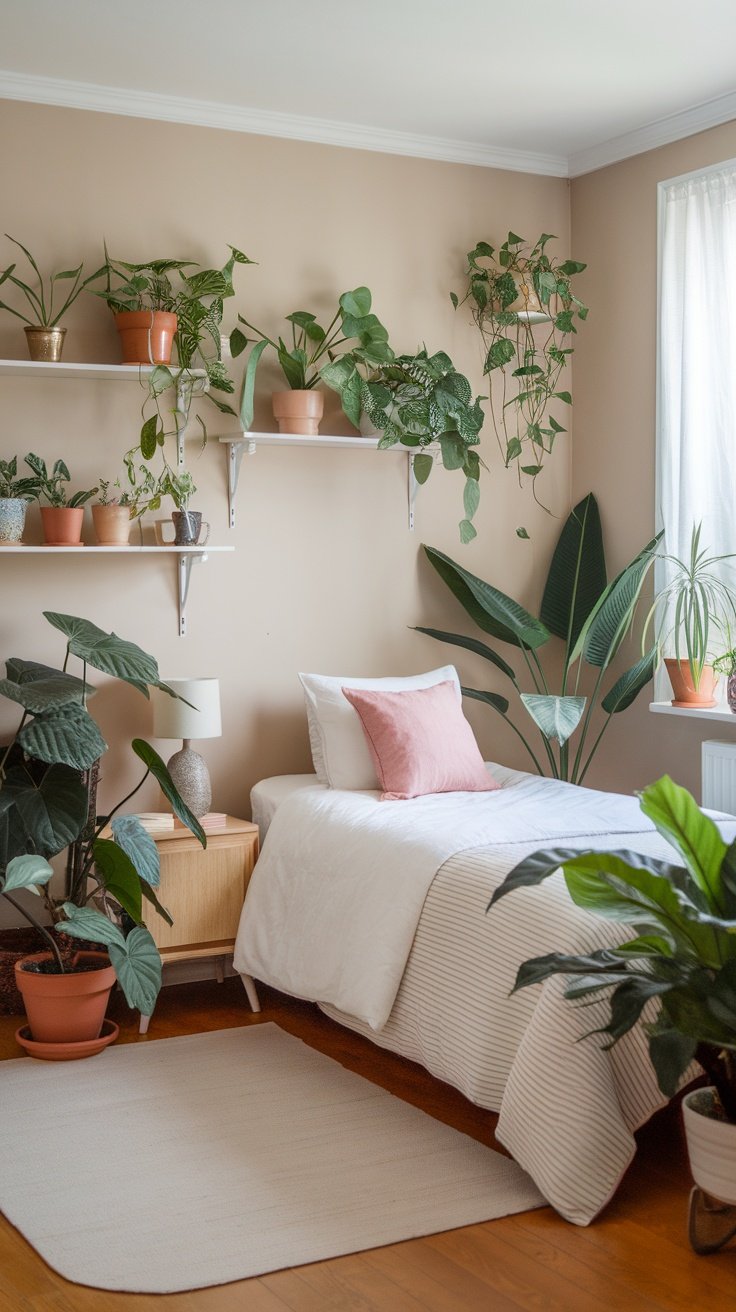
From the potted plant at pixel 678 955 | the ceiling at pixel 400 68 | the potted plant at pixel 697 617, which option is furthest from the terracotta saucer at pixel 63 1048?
the ceiling at pixel 400 68

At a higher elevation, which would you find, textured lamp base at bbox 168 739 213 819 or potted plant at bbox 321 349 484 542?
potted plant at bbox 321 349 484 542

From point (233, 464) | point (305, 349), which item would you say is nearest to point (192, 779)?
point (233, 464)

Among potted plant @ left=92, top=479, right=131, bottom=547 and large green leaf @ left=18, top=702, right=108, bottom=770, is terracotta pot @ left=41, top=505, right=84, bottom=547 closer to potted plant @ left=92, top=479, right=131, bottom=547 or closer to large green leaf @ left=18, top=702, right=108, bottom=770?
potted plant @ left=92, top=479, right=131, bottom=547

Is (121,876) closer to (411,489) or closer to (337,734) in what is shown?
(337,734)

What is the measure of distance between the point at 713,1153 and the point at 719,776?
2.01 meters

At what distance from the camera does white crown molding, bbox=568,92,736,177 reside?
13.9 feet

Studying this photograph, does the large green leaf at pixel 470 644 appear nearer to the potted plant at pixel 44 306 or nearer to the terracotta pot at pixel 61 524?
the terracotta pot at pixel 61 524

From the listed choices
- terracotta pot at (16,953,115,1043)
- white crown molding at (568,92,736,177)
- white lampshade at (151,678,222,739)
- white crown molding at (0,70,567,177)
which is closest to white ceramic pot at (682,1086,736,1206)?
terracotta pot at (16,953,115,1043)

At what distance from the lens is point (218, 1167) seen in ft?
9.29

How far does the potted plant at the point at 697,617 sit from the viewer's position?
14.0 feet

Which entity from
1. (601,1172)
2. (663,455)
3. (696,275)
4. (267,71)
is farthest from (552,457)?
(601,1172)

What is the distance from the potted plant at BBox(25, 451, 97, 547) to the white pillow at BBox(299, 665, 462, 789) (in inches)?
34.5

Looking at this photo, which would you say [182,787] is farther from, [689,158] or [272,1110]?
[689,158]

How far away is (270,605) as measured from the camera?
446cm
